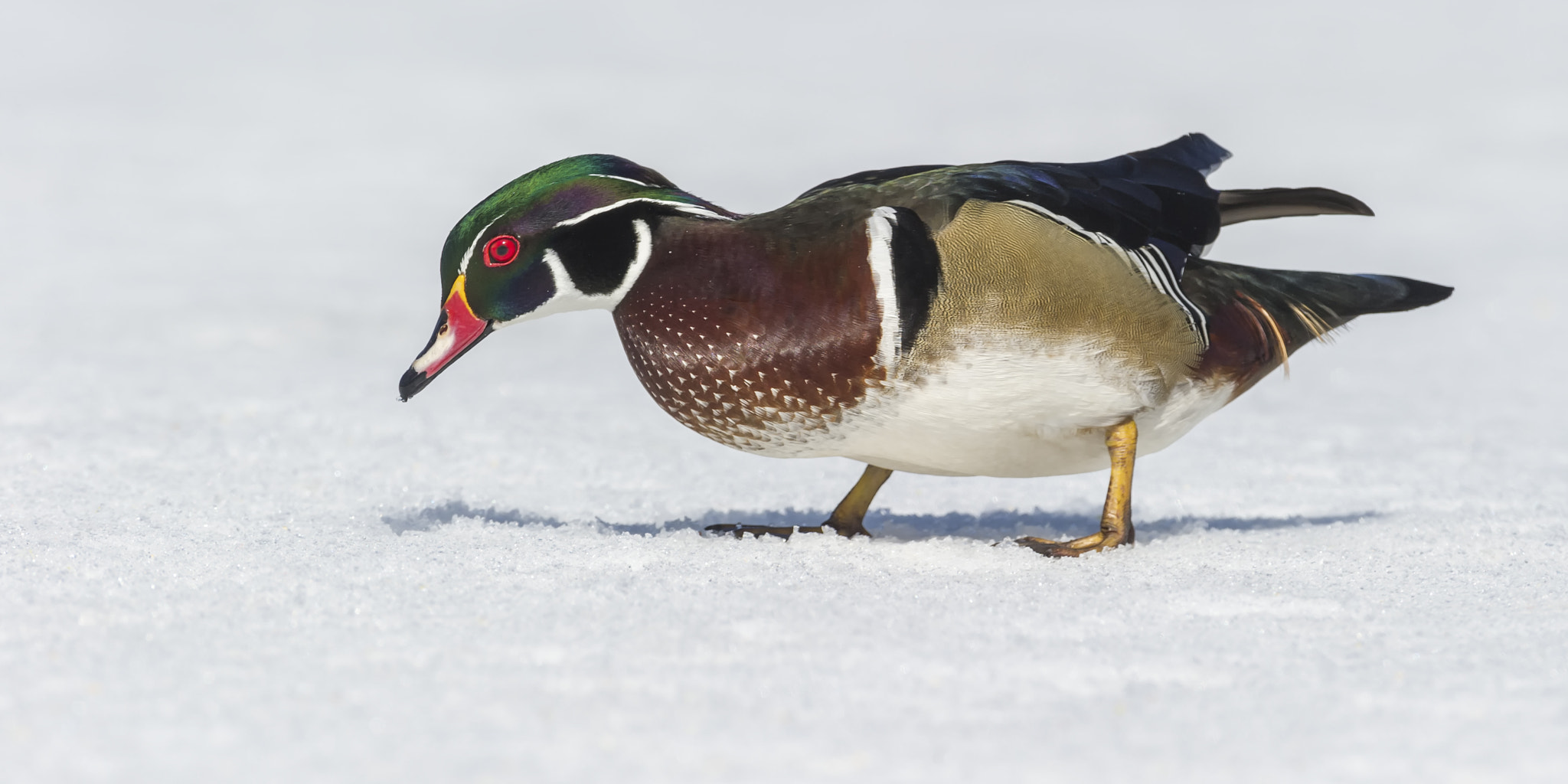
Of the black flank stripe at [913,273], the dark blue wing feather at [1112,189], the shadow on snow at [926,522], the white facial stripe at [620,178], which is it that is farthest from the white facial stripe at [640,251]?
the shadow on snow at [926,522]

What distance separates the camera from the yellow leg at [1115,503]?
3742mm

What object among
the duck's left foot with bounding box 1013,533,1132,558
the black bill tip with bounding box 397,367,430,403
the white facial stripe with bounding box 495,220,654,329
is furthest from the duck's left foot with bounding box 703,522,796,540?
the black bill tip with bounding box 397,367,430,403

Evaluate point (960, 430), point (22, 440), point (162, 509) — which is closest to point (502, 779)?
point (960, 430)

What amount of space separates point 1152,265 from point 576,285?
135cm

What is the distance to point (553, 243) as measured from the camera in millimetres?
3559

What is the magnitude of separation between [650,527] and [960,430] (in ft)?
3.44

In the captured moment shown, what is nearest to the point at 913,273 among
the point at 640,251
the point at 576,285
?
the point at 640,251

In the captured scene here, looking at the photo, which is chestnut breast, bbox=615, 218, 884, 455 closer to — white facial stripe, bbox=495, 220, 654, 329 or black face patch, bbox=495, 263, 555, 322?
white facial stripe, bbox=495, 220, 654, 329

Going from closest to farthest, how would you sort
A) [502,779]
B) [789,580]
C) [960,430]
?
[502,779] < [789,580] < [960,430]

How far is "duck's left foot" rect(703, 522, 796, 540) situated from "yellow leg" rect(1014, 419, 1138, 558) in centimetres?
60

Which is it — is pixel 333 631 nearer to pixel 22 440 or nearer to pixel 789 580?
pixel 789 580

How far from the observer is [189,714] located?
2381mm

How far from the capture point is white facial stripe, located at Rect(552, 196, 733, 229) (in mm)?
3553

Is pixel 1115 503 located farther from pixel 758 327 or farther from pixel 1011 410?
pixel 758 327
